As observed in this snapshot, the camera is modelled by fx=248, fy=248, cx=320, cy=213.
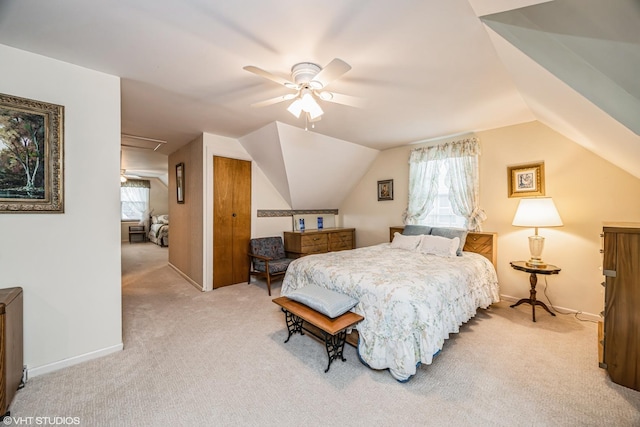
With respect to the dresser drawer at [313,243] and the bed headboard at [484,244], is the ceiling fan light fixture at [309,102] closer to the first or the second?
the dresser drawer at [313,243]

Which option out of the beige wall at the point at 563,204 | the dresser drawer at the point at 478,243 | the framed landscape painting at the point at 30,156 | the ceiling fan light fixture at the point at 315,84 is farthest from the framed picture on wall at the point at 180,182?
the beige wall at the point at 563,204

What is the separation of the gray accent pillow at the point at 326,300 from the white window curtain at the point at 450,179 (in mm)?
2664

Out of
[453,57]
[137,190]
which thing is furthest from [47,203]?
[137,190]

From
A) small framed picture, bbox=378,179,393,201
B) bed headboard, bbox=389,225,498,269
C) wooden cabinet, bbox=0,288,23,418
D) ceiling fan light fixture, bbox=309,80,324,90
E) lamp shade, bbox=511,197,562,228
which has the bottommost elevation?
wooden cabinet, bbox=0,288,23,418

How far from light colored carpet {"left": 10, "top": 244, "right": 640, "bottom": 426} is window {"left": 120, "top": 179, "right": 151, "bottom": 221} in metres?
8.45

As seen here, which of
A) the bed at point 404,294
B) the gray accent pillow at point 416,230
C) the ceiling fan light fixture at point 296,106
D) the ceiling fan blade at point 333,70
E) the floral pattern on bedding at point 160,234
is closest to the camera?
the ceiling fan blade at point 333,70

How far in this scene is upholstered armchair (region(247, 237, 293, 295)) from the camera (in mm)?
3934

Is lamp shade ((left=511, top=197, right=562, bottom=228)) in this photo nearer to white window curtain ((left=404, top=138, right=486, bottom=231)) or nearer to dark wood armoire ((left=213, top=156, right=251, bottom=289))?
white window curtain ((left=404, top=138, right=486, bottom=231))

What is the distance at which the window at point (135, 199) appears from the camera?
9.26 meters

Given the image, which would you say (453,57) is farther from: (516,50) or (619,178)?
(619,178)

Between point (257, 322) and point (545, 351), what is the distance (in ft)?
9.43

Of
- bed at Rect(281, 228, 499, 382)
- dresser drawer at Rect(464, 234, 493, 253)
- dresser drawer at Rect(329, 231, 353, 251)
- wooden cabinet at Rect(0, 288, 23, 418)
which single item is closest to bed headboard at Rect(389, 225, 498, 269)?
dresser drawer at Rect(464, 234, 493, 253)

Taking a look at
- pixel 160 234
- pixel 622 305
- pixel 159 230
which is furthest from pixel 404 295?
pixel 159 230

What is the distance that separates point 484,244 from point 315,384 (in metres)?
3.06
